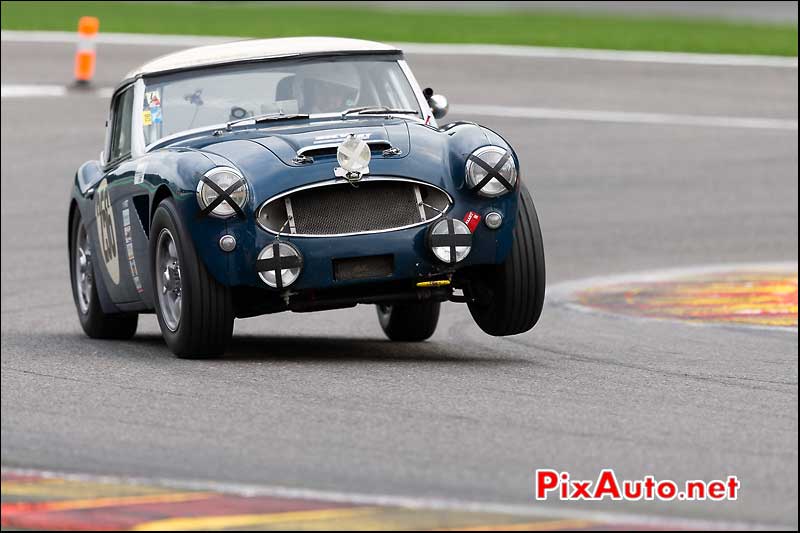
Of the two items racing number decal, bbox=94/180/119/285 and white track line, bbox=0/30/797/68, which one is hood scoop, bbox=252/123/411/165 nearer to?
racing number decal, bbox=94/180/119/285

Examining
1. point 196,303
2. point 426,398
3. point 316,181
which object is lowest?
point 426,398

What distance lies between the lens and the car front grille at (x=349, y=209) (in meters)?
7.25

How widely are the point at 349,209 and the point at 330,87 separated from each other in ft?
4.86

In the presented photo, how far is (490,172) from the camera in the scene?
7.37m

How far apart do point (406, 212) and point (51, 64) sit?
625 inches

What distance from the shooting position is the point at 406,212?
24.1ft

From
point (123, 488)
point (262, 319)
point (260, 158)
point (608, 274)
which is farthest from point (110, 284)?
point (608, 274)

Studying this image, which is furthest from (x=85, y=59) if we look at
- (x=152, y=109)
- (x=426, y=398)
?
(x=426, y=398)

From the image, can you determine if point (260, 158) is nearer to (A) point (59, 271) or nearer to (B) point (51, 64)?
(A) point (59, 271)

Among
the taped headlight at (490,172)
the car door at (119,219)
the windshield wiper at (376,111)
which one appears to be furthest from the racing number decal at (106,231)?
the taped headlight at (490,172)

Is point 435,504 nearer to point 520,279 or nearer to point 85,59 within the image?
point 520,279

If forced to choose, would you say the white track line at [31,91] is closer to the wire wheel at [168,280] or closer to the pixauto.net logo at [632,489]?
the wire wheel at [168,280]

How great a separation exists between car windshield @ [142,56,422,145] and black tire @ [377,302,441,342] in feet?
4.71

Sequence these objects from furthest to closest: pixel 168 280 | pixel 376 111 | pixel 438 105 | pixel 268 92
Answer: pixel 438 105 < pixel 268 92 < pixel 376 111 < pixel 168 280
